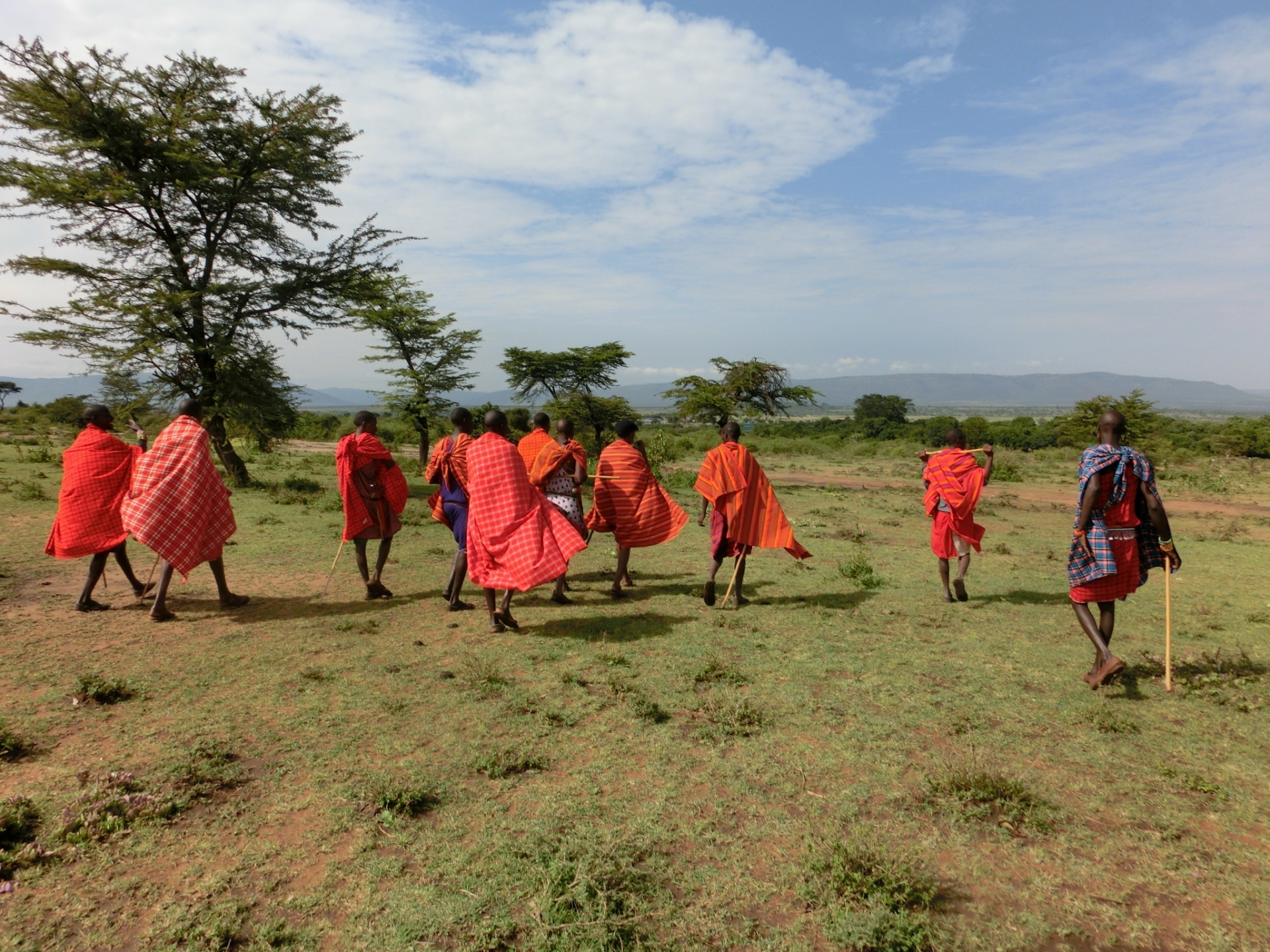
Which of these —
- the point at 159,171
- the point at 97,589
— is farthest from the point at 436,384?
the point at 97,589

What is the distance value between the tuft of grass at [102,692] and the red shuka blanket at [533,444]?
14.6ft

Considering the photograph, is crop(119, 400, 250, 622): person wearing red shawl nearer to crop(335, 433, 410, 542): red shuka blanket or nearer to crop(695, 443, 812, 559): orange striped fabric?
crop(335, 433, 410, 542): red shuka blanket

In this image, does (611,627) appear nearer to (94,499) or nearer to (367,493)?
(367,493)

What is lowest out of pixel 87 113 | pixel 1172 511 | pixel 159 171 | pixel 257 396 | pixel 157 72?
pixel 1172 511

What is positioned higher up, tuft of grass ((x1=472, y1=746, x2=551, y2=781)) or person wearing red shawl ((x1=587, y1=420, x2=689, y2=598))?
person wearing red shawl ((x1=587, y1=420, x2=689, y2=598))

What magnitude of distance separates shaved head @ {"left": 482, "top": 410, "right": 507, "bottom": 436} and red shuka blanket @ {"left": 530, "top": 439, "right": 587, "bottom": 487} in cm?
115

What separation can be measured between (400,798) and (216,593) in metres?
5.58

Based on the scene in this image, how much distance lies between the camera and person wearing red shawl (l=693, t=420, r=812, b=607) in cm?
760

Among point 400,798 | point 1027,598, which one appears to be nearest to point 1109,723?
point 1027,598

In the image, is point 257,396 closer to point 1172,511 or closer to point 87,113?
point 87,113

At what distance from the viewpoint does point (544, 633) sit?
6.70 metres

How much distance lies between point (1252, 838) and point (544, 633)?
520cm

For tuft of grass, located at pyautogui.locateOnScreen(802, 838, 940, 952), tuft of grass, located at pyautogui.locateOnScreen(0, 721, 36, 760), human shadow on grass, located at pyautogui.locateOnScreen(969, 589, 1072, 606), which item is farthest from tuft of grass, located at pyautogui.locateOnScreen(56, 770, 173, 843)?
human shadow on grass, located at pyautogui.locateOnScreen(969, 589, 1072, 606)

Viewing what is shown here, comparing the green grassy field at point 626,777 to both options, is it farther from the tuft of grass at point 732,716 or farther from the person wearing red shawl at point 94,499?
the person wearing red shawl at point 94,499
